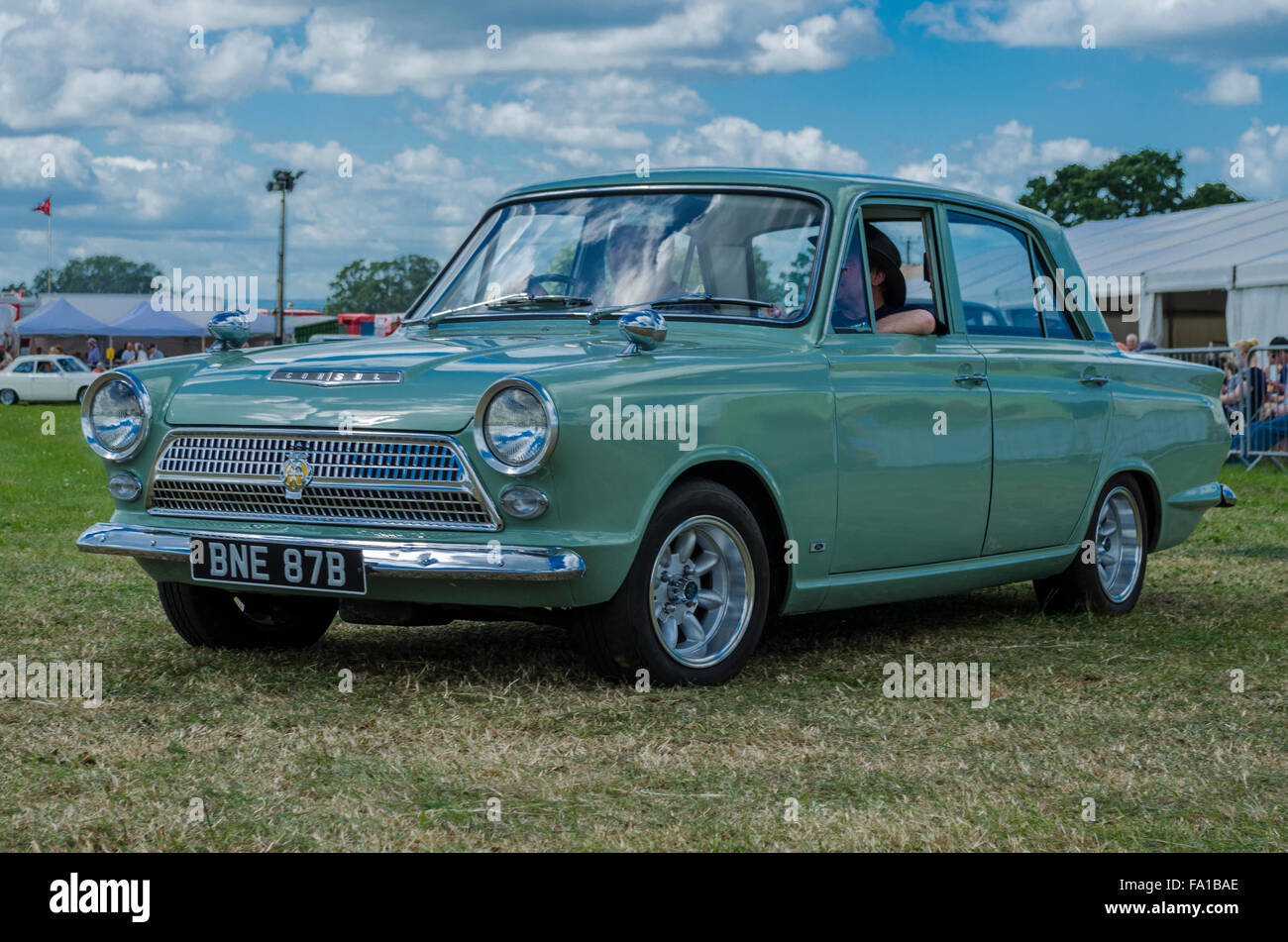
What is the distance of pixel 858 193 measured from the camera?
6.71 m

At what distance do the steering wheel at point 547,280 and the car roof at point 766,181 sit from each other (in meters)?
0.44

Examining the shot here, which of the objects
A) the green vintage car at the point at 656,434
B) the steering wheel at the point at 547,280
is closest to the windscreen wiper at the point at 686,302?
the green vintage car at the point at 656,434

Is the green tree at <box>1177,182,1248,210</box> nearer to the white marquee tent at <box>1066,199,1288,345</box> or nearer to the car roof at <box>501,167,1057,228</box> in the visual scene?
the white marquee tent at <box>1066,199,1288,345</box>

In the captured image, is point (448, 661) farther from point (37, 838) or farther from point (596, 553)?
point (37, 838)

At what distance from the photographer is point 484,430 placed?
528 centimetres

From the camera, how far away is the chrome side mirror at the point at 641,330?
5.71 metres

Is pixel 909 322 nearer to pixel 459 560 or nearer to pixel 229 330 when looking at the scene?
pixel 459 560

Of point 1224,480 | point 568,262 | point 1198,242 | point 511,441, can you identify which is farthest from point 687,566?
point 1198,242

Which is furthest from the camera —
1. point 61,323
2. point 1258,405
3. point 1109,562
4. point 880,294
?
point 61,323

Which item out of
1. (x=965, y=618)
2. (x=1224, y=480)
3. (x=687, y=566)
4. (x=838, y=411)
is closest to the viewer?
(x=687, y=566)

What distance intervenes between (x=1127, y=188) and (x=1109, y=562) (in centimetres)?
6432

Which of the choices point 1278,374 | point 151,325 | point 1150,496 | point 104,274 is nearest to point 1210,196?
point 151,325

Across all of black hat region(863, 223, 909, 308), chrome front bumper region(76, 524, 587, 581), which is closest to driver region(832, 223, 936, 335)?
black hat region(863, 223, 909, 308)

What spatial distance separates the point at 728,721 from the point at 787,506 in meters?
0.98
